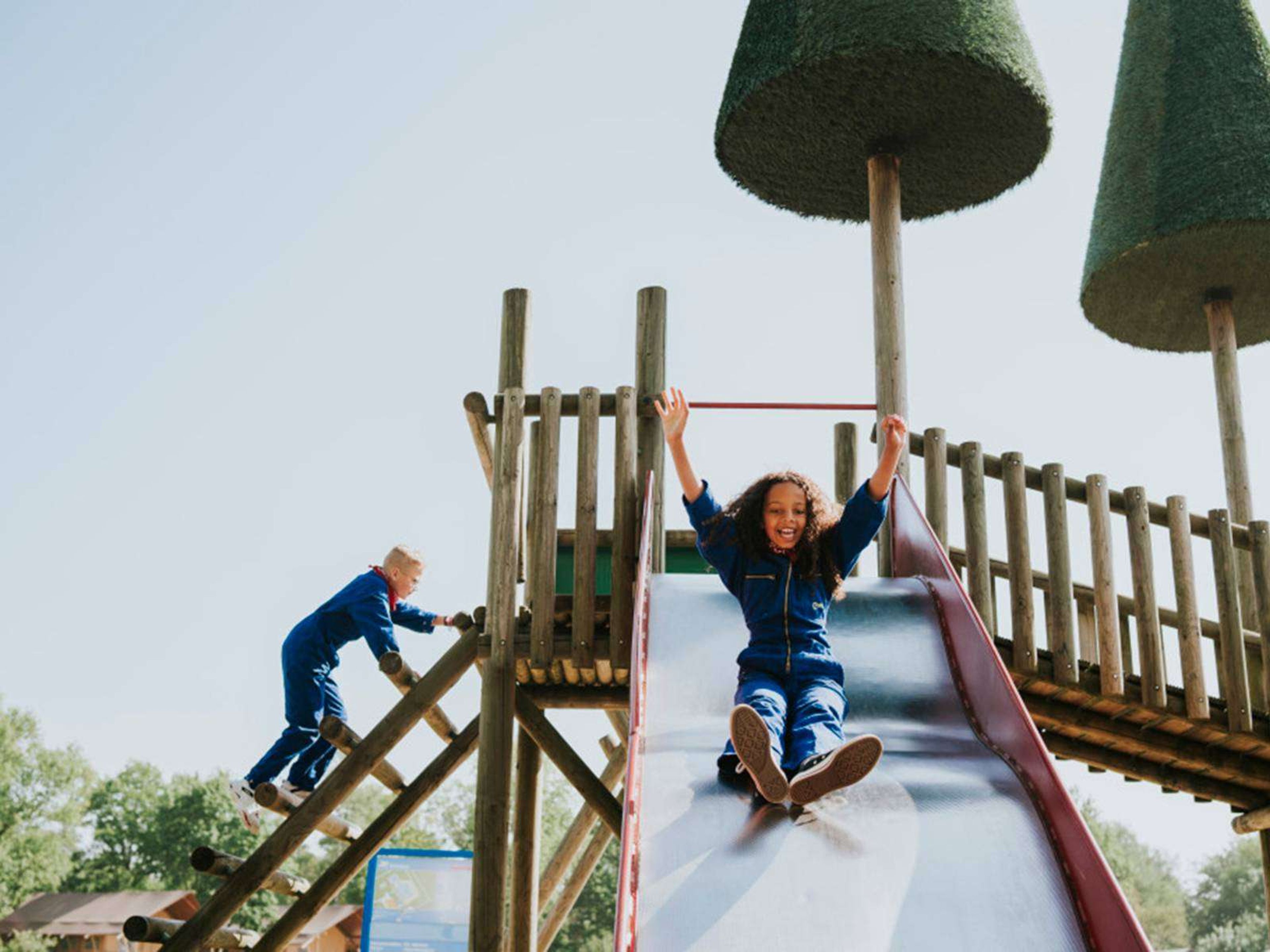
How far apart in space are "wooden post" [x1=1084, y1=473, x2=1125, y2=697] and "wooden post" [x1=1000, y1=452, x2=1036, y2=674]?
35cm

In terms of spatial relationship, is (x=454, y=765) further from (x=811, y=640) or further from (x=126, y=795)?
(x=126, y=795)

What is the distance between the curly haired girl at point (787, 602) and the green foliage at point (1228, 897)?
57495mm

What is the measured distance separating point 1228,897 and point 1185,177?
58186 millimetres

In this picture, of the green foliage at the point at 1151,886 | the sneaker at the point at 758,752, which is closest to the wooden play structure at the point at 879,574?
the sneaker at the point at 758,752

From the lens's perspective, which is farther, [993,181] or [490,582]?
[993,181]

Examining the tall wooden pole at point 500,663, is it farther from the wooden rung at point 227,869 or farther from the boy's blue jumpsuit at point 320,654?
the wooden rung at point 227,869

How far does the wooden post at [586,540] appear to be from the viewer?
598 centimetres

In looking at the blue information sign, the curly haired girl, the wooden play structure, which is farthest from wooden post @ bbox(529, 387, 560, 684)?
the blue information sign

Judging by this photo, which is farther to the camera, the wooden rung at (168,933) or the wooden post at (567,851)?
the wooden post at (567,851)

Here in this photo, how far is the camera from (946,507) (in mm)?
6352

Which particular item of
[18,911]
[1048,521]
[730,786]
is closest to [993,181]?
[1048,521]

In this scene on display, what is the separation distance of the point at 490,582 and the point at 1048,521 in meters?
2.73

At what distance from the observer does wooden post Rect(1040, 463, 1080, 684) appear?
6.14 meters

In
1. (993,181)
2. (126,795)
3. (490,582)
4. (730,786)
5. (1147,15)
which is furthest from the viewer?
(126,795)
